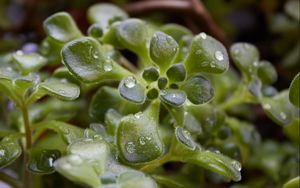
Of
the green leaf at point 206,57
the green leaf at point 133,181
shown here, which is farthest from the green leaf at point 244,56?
the green leaf at point 133,181

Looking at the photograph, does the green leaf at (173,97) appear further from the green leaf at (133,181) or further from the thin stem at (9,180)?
the thin stem at (9,180)

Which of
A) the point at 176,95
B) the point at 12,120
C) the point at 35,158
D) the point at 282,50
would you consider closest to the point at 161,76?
the point at 176,95

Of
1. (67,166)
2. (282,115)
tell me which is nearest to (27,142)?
(67,166)

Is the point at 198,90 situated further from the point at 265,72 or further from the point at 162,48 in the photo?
the point at 265,72

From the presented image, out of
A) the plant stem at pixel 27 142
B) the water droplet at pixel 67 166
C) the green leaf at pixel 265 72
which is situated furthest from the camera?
the green leaf at pixel 265 72

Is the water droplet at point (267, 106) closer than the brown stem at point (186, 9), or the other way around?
the water droplet at point (267, 106)

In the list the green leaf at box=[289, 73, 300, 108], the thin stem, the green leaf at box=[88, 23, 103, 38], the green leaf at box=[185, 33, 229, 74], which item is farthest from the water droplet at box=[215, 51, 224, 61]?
the thin stem
